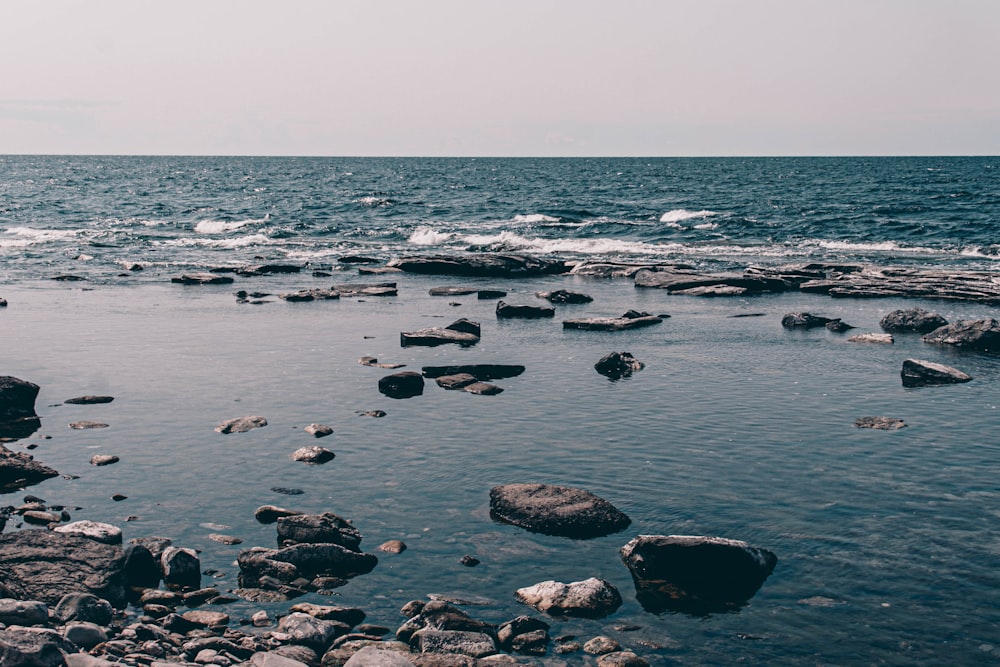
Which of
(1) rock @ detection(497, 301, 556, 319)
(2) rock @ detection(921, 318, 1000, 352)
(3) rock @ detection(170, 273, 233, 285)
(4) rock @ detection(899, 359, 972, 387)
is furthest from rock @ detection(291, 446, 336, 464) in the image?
(3) rock @ detection(170, 273, 233, 285)

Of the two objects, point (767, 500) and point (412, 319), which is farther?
point (412, 319)

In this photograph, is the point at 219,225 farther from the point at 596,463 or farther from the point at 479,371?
the point at 596,463

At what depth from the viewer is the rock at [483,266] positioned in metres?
41.6

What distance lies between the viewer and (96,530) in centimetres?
1129

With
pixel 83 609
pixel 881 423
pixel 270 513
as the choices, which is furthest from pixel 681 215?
pixel 83 609

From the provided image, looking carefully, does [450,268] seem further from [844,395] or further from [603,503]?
[603,503]

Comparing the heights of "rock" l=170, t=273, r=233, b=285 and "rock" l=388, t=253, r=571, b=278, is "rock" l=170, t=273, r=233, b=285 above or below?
below

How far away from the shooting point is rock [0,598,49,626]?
895cm

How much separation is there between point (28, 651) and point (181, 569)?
8.64ft

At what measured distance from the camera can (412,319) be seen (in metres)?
28.5

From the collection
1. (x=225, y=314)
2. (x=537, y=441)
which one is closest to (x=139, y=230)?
(x=225, y=314)

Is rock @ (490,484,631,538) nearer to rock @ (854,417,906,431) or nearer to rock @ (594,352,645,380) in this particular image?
rock @ (854,417,906,431)

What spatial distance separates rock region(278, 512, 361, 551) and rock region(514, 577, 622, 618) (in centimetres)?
226

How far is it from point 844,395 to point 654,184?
97.9 meters
